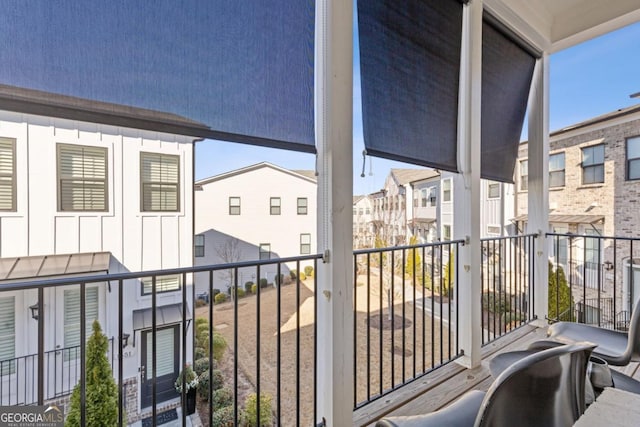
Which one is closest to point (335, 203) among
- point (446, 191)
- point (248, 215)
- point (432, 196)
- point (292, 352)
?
point (248, 215)

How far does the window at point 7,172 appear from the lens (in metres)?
1.91

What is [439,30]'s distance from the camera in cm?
191

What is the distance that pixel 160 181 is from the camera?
2855 mm

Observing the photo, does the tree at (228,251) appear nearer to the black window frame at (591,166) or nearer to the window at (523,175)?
the window at (523,175)

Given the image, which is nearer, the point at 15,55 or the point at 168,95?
the point at 15,55

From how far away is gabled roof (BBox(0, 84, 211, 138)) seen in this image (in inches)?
32.3

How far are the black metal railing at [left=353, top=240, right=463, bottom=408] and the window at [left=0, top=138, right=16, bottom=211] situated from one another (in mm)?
2328

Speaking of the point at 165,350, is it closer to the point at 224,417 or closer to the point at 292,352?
the point at 224,417

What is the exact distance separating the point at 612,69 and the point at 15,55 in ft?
22.9

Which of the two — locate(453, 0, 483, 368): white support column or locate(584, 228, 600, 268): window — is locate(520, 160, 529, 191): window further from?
locate(453, 0, 483, 368): white support column

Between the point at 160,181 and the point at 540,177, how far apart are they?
3.66 meters

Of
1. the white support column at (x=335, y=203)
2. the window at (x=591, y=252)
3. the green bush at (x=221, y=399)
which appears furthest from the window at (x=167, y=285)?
the window at (x=591, y=252)

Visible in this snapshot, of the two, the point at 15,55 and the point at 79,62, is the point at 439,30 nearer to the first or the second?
the point at 79,62

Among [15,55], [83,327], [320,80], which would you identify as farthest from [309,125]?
[83,327]
